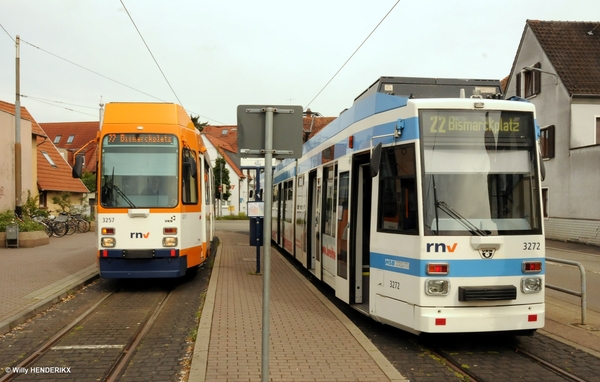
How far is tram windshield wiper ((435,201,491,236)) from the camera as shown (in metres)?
6.71

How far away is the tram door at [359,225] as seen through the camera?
8.46m

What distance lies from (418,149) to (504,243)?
144 centimetres

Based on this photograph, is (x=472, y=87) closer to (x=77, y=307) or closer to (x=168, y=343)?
(x=168, y=343)

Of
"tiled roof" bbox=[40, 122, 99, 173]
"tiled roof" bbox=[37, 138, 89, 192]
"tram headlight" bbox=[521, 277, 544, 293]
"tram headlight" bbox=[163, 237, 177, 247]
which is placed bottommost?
"tram headlight" bbox=[521, 277, 544, 293]

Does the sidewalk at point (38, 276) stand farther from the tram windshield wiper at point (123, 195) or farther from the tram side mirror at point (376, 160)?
the tram side mirror at point (376, 160)

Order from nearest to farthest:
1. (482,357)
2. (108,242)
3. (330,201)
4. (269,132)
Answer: (269,132) → (482,357) → (330,201) → (108,242)

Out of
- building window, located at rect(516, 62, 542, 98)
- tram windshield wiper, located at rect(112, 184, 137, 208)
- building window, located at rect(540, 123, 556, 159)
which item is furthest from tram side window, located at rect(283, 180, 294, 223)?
building window, located at rect(516, 62, 542, 98)

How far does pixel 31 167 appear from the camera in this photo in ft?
92.6

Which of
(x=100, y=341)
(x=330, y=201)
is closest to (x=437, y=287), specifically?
(x=330, y=201)

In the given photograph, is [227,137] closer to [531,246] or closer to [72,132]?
[72,132]

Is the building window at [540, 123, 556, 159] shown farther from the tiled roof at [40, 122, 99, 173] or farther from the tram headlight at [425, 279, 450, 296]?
the tiled roof at [40, 122, 99, 173]

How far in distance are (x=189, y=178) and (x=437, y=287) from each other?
6.09 meters

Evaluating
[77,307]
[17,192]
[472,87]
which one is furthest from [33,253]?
[472,87]

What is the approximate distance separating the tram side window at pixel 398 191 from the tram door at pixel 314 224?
3.81m
